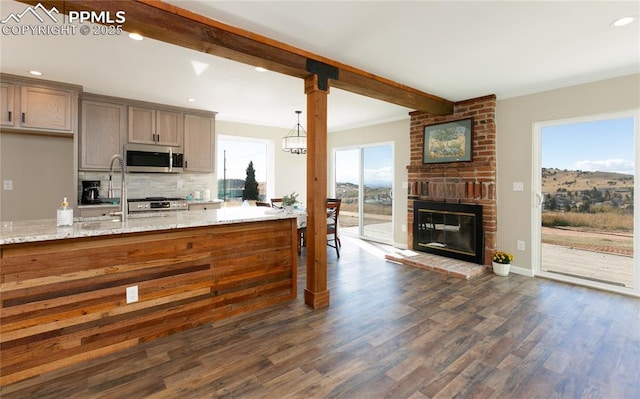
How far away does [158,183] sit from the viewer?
17.2 ft

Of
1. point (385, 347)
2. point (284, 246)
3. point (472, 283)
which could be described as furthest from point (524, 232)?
point (284, 246)

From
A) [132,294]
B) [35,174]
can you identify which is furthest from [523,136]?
[35,174]

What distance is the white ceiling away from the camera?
225 cm

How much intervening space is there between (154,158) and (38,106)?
4.84 ft

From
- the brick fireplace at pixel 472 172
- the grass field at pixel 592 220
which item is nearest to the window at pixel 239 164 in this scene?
the brick fireplace at pixel 472 172

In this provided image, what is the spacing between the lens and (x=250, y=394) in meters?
1.81

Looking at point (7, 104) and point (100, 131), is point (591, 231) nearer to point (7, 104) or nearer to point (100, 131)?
point (100, 131)

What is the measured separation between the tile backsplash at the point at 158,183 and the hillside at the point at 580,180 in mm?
5432

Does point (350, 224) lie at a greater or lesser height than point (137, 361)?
greater

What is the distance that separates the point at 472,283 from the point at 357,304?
5.52 ft

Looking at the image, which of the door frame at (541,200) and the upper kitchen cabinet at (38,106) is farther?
the upper kitchen cabinet at (38,106)

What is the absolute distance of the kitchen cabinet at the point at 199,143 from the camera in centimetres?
525

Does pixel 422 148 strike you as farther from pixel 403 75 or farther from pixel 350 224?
pixel 350 224

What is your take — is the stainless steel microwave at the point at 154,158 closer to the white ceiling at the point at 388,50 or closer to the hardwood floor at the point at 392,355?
the white ceiling at the point at 388,50
